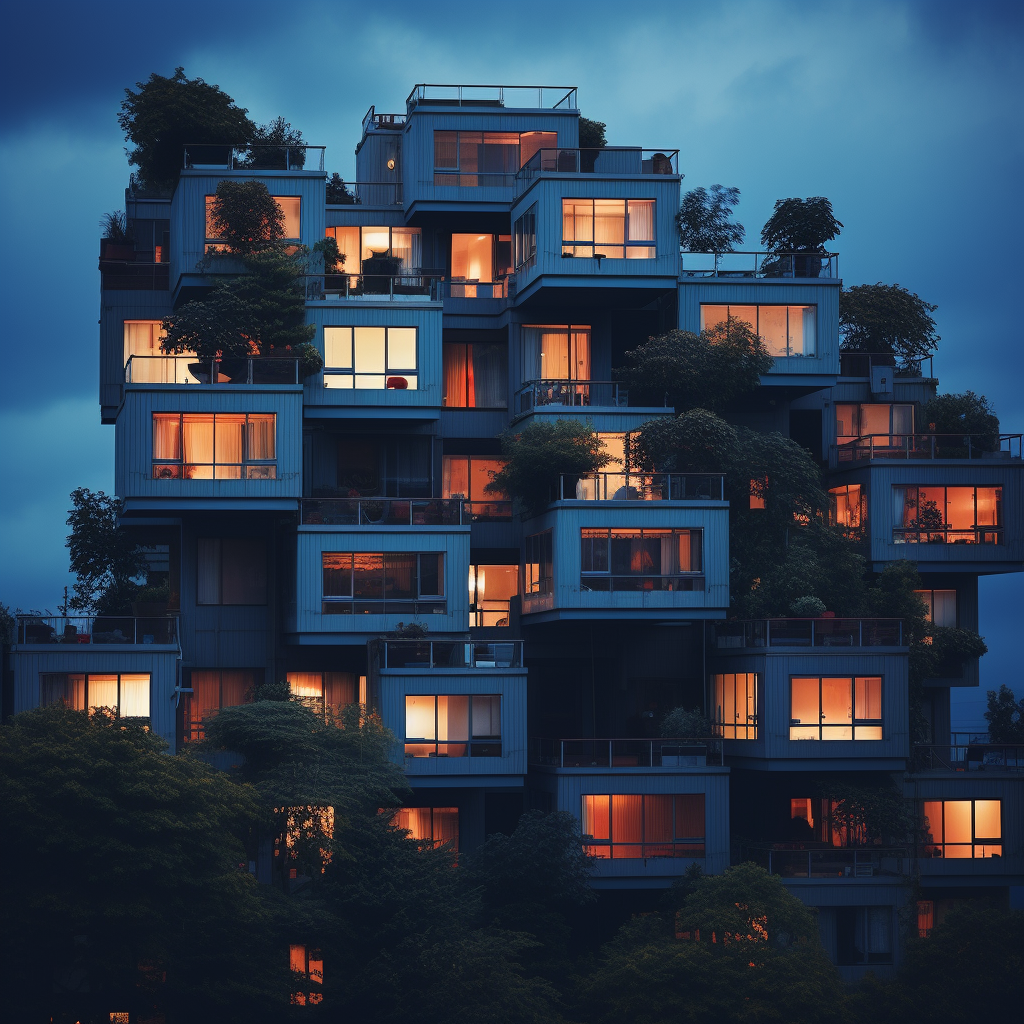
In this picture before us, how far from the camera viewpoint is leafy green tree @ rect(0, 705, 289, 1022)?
1224 inches

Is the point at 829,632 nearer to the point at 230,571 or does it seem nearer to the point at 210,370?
the point at 230,571

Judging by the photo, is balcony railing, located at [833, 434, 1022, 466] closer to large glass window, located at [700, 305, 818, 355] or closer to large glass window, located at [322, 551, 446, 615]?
large glass window, located at [700, 305, 818, 355]

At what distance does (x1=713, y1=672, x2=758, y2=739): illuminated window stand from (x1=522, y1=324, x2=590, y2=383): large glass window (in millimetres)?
12161

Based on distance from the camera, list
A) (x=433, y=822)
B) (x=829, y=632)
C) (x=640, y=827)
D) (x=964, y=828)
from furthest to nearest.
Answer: (x=964, y=828), (x=433, y=822), (x=829, y=632), (x=640, y=827)

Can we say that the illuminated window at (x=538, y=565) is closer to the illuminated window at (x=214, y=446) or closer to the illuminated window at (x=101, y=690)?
the illuminated window at (x=214, y=446)

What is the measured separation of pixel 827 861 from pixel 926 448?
16572mm

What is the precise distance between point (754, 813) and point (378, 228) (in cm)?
2537

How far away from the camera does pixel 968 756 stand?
164ft

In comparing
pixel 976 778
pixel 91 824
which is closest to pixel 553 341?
pixel 976 778

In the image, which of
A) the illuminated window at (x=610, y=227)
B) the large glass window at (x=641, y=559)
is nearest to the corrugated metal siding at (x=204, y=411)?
the large glass window at (x=641, y=559)

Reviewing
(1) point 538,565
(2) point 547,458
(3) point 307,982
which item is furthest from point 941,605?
(3) point 307,982

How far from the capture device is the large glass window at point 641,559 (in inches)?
1827

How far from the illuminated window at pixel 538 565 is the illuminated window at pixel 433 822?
7681mm

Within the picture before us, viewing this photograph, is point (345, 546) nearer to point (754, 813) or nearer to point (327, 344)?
point (327, 344)
